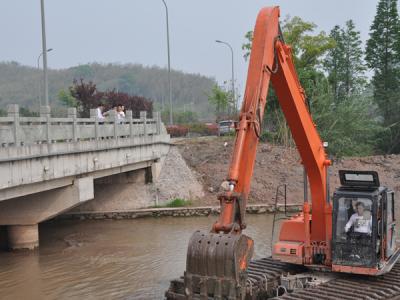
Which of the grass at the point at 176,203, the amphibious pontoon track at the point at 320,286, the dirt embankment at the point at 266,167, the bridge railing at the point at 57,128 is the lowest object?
the grass at the point at 176,203

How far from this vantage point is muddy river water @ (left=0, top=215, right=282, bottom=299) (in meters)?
13.6

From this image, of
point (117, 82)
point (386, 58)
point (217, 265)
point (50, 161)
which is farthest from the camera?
point (117, 82)

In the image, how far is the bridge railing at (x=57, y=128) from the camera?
1462 centimetres

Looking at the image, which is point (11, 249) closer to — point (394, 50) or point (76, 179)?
point (76, 179)

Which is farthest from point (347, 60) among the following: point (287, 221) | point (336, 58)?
point (287, 221)

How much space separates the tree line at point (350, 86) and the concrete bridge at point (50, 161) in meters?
13.2

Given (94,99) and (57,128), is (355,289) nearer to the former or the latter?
(57,128)

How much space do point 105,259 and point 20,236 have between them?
3130mm

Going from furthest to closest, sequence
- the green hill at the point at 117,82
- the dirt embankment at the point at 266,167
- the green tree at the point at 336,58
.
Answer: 1. the green hill at the point at 117,82
2. the green tree at the point at 336,58
3. the dirt embankment at the point at 266,167

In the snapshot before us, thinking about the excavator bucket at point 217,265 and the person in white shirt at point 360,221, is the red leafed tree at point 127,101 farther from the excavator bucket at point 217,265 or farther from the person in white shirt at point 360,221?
the excavator bucket at point 217,265

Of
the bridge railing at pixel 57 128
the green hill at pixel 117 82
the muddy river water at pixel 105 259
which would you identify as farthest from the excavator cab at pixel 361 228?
the green hill at pixel 117 82

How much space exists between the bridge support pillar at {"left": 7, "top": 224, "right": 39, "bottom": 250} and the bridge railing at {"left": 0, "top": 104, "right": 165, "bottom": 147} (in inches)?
124

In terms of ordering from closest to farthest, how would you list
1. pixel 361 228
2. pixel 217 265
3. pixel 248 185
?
pixel 217 265, pixel 248 185, pixel 361 228

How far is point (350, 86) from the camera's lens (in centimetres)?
5797
